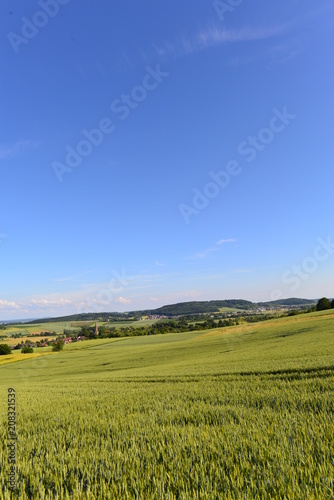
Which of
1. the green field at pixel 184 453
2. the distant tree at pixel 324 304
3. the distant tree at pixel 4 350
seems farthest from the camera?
the distant tree at pixel 324 304

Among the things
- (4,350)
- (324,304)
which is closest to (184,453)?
(4,350)

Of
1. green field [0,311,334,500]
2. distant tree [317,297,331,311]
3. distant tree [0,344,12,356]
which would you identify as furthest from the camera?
distant tree [317,297,331,311]

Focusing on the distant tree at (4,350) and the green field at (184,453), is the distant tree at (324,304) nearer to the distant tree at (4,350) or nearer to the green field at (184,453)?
the distant tree at (4,350)

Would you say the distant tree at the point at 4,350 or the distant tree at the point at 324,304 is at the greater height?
the distant tree at the point at 324,304

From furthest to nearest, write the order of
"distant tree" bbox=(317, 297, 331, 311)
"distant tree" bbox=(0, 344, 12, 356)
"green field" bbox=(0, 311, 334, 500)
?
"distant tree" bbox=(317, 297, 331, 311) < "distant tree" bbox=(0, 344, 12, 356) < "green field" bbox=(0, 311, 334, 500)

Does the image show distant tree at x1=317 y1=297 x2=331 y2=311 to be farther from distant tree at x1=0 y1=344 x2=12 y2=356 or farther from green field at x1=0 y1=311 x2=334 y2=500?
green field at x1=0 y1=311 x2=334 y2=500

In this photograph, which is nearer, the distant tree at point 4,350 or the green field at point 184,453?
the green field at point 184,453

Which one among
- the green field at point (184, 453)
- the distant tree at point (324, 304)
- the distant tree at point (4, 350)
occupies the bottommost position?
the distant tree at point (4, 350)

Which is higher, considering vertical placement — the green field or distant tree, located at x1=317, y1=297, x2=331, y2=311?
the green field

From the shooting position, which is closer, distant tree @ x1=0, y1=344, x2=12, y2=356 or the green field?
the green field

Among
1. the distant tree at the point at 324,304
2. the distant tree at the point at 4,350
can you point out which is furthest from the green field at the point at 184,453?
the distant tree at the point at 324,304

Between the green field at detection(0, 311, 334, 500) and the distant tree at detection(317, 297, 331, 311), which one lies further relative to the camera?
the distant tree at detection(317, 297, 331, 311)

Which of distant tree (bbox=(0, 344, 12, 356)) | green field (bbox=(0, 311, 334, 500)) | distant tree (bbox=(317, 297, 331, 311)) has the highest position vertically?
green field (bbox=(0, 311, 334, 500))

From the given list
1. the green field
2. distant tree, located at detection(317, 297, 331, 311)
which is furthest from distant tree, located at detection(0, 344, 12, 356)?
distant tree, located at detection(317, 297, 331, 311)
